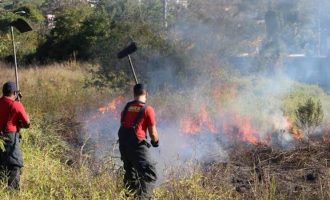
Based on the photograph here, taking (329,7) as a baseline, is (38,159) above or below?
below

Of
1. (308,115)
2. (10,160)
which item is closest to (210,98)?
(308,115)

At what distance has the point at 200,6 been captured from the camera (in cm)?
1407

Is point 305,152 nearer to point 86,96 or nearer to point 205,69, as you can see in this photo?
point 205,69

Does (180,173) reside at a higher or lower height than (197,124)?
lower

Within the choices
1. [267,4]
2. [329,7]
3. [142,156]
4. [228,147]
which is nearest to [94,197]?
[142,156]

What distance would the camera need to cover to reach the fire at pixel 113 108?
11.5 m

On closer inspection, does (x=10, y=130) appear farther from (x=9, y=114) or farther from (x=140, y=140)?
(x=140, y=140)

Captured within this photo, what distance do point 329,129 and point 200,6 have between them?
543 cm

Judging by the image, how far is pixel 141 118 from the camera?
605cm

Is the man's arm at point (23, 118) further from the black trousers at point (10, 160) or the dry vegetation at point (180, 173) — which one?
the dry vegetation at point (180, 173)

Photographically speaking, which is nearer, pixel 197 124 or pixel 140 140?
pixel 140 140

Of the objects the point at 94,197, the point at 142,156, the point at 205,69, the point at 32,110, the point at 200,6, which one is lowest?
the point at 94,197

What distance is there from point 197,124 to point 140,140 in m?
4.75

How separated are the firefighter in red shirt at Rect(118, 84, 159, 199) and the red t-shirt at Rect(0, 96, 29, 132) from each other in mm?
1541
